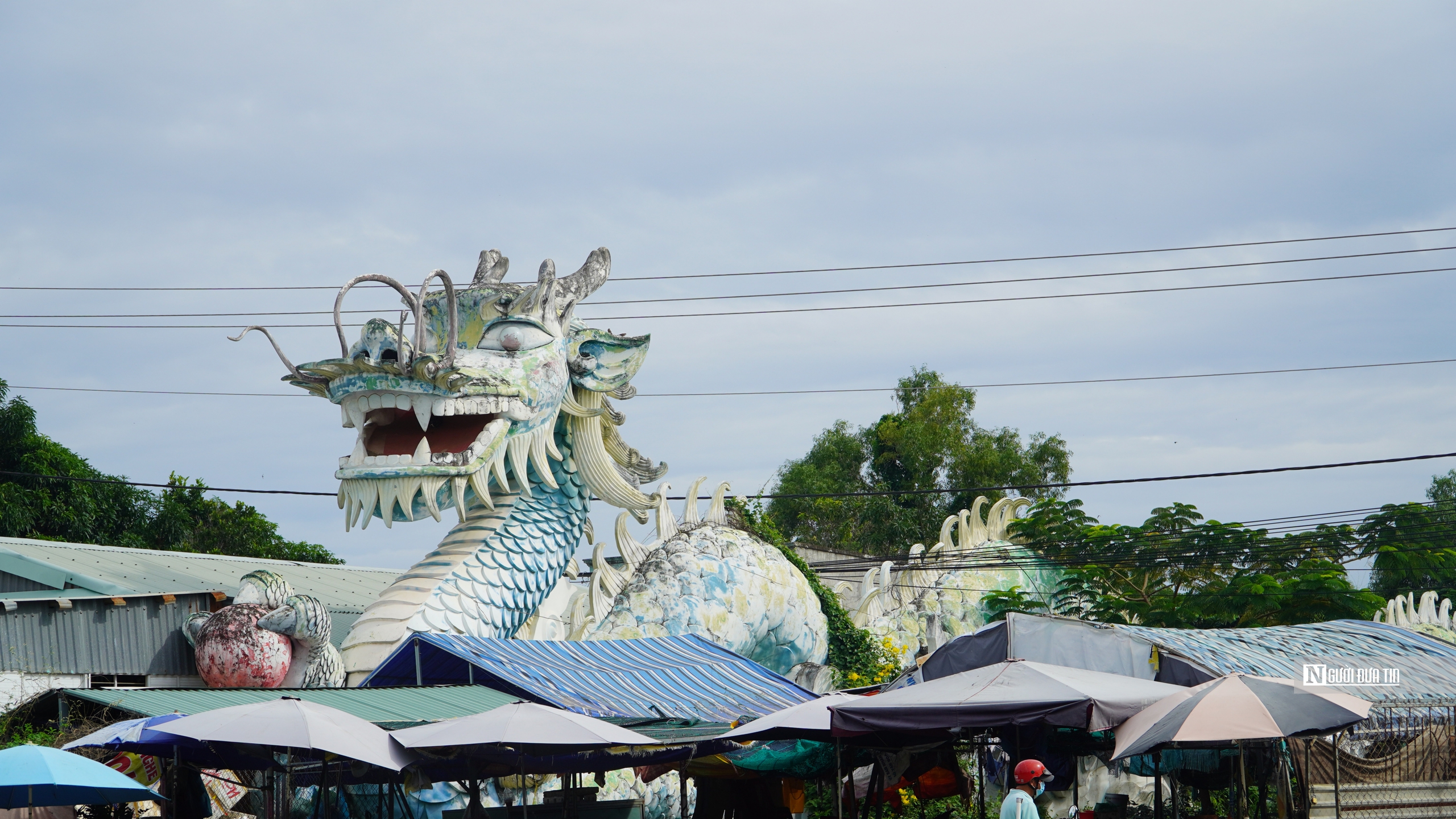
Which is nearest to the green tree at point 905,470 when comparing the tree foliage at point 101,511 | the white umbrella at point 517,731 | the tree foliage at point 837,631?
the tree foliage at point 101,511

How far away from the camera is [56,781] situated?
6.70 meters

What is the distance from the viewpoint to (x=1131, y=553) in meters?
18.3

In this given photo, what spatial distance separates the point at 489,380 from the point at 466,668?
2.00m

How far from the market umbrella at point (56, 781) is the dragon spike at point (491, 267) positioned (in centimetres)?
494

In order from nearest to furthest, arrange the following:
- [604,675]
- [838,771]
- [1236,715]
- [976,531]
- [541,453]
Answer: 1. [1236,715]
2. [838,771]
3. [604,675]
4. [541,453]
5. [976,531]

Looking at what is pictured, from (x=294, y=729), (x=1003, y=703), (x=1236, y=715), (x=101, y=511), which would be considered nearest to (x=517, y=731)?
(x=294, y=729)

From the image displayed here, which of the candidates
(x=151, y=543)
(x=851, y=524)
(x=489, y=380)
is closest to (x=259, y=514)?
(x=151, y=543)

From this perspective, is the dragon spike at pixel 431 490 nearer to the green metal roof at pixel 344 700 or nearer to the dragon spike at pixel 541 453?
the dragon spike at pixel 541 453

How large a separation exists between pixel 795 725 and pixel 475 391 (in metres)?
3.26

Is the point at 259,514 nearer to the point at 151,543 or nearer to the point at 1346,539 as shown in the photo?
the point at 151,543

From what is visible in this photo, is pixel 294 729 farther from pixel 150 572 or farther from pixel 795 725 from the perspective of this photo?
pixel 150 572

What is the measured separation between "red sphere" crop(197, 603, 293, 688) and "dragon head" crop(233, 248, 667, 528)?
1229 millimetres

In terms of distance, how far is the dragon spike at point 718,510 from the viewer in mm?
Result: 12328

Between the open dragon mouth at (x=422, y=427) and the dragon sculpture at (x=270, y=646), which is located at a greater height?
the open dragon mouth at (x=422, y=427)
